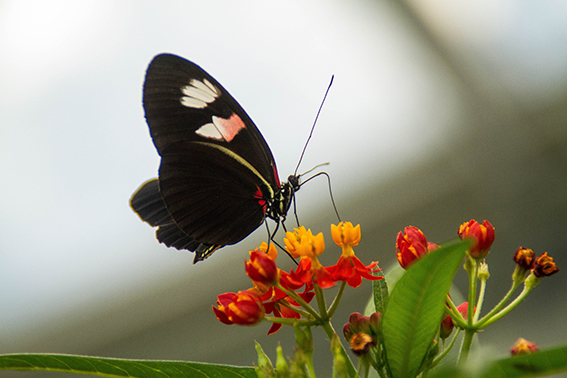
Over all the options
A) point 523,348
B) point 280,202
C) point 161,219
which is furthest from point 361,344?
point 161,219

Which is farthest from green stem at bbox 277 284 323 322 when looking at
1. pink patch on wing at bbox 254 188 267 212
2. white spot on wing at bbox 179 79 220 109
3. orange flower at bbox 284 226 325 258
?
white spot on wing at bbox 179 79 220 109

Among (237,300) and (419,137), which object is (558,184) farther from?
(237,300)

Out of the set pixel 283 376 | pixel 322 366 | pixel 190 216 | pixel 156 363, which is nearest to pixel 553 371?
pixel 283 376

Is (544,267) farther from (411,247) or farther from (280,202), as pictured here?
(280,202)

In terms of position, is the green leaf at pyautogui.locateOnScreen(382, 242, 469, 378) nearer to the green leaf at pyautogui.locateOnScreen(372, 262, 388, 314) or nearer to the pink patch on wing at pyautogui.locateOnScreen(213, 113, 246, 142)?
the green leaf at pyautogui.locateOnScreen(372, 262, 388, 314)

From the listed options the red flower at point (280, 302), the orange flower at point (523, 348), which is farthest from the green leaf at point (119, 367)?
the orange flower at point (523, 348)

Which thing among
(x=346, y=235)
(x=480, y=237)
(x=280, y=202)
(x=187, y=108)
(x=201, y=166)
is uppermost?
(x=187, y=108)
